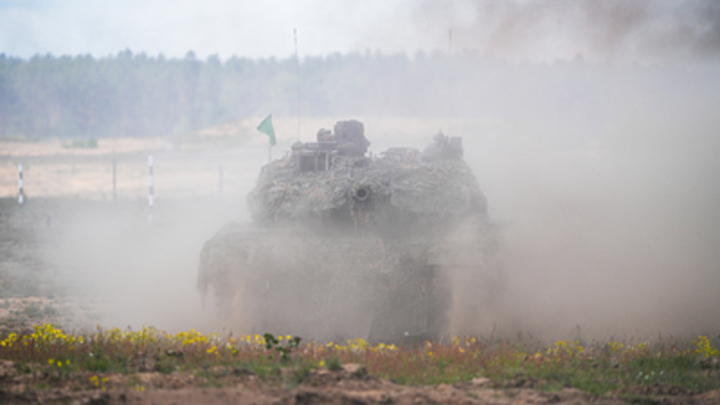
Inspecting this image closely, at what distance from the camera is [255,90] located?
187 ft

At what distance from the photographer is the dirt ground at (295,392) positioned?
576cm

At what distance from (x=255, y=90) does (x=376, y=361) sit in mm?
51267

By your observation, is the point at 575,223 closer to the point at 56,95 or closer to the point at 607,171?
the point at 607,171

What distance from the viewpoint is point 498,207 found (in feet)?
61.2

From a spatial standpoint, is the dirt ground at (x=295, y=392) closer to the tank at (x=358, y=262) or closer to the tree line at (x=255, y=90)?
the tank at (x=358, y=262)

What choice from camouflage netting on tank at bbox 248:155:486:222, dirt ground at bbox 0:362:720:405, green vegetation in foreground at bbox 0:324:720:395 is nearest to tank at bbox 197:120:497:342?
camouflage netting on tank at bbox 248:155:486:222

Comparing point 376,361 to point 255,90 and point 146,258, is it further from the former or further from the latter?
point 255,90

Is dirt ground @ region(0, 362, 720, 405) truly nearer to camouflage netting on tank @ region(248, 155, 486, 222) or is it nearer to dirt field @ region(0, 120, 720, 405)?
dirt field @ region(0, 120, 720, 405)

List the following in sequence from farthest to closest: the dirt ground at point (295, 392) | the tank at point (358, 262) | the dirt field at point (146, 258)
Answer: the tank at point (358, 262), the dirt field at point (146, 258), the dirt ground at point (295, 392)

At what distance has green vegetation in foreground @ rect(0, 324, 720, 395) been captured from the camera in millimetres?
6906

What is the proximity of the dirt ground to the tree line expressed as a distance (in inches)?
972

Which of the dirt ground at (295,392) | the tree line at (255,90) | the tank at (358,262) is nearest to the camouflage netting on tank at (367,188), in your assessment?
the tank at (358,262)

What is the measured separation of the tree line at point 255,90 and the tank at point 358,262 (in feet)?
69.9

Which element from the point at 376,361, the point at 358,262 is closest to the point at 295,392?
the point at 376,361
